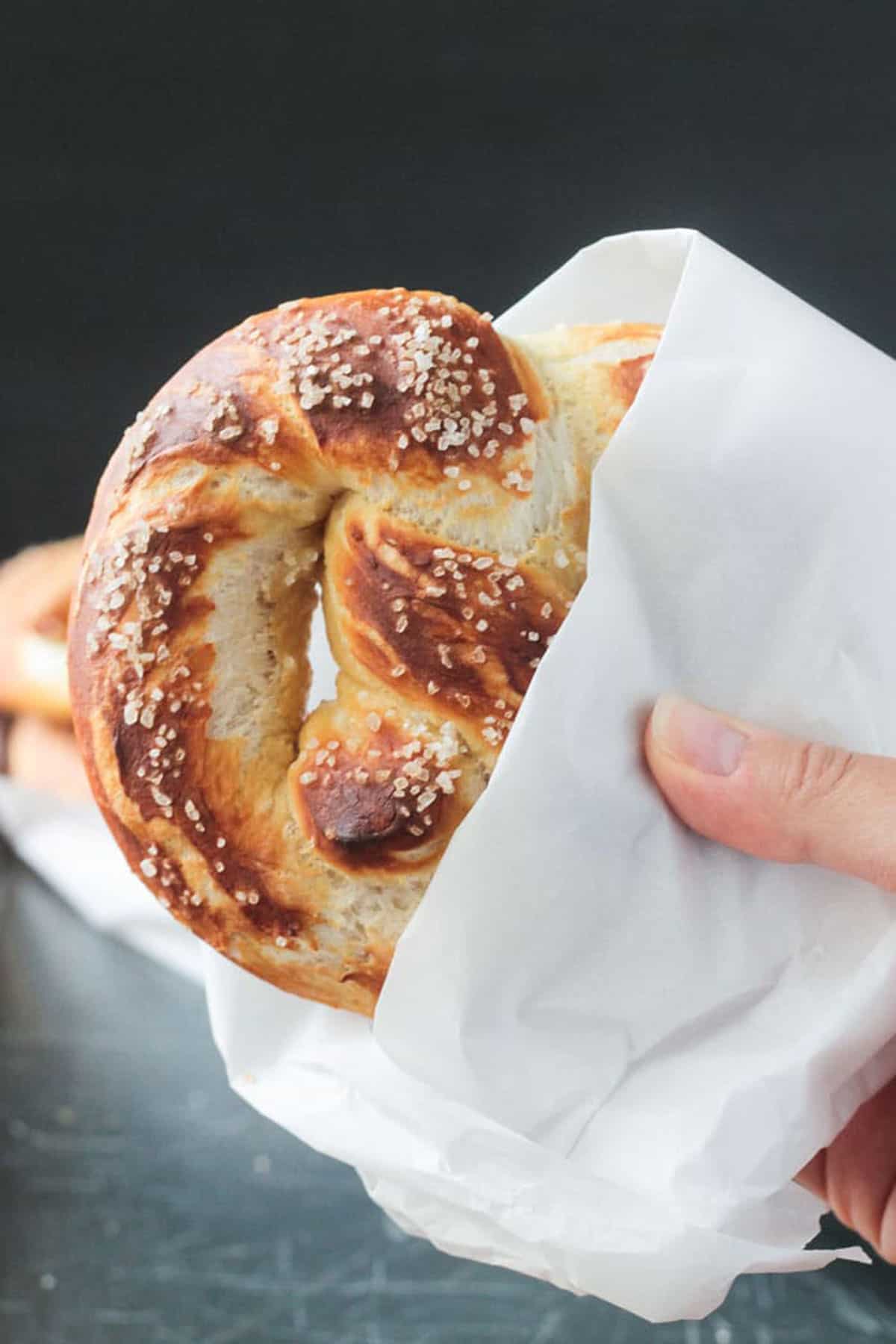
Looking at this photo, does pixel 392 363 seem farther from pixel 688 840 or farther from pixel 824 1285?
pixel 824 1285

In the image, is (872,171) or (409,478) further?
(872,171)

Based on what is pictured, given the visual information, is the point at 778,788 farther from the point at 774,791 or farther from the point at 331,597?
the point at 331,597

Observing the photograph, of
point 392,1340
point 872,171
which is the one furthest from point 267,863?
point 872,171

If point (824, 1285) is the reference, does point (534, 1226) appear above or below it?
above

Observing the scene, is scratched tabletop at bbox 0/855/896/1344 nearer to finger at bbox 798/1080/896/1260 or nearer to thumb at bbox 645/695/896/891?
finger at bbox 798/1080/896/1260

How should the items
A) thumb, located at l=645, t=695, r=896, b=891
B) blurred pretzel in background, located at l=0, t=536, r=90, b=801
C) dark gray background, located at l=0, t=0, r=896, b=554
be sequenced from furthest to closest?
blurred pretzel in background, located at l=0, t=536, r=90, b=801 → dark gray background, located at l=0, t=0, r=896, b=554 → thumb, located at l=645, t=695, r=896, b=891

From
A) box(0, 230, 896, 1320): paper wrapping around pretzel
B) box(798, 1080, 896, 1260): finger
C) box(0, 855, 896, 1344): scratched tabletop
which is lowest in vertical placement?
box(0, 855, 896, 1344): scratched tabletop

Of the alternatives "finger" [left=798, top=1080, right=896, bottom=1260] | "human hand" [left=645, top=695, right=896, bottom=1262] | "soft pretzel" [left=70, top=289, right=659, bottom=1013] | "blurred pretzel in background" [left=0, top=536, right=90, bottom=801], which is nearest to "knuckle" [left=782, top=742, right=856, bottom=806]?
"human hand" [left=645, top=695, right=896, bottom=1262]
